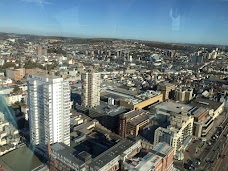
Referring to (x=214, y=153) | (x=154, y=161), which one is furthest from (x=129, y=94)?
(x=154, y=161)

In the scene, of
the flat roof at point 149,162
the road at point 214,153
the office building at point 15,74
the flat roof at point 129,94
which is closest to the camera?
the flat roof at point 149,162

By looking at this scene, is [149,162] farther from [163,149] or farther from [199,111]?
[199,111]

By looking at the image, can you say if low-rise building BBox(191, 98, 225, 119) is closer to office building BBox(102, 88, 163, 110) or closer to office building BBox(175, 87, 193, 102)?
office building BBox(175, 87, 193, 102)

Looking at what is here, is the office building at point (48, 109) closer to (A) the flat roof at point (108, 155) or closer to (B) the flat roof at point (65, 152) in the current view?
(B) the flat roof at point (65, 152)

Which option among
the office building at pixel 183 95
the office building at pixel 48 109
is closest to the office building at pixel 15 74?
the office building at pixel 48 109

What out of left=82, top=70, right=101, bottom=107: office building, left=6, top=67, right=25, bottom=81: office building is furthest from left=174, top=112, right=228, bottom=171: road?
left=6, top=67, right=25, bottom=81: office building

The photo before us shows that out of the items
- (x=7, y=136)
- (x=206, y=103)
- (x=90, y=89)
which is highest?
(x=90, y=89)
